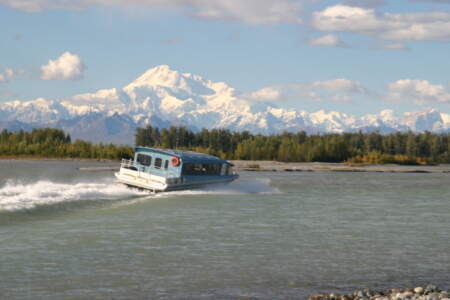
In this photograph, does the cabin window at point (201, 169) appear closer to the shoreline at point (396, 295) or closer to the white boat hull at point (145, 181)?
the white boat hull at point (145, 181)

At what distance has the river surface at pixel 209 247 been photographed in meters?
23.2

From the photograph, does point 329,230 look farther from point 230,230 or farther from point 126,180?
point 126,180

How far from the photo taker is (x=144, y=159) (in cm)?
6153

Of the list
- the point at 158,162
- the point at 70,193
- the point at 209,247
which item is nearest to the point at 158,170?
the point at 158,162

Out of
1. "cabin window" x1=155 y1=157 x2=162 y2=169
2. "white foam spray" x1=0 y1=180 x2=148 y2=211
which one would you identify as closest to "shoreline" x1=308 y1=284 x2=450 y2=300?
"white foam spray" x1=0 y1=180 x2=148 y2=211

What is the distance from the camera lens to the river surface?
2323 cm

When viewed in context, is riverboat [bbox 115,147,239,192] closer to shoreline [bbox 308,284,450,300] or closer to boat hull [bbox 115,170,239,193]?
boat hull [bbox 115,170,239,193]

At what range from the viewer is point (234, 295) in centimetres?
2194

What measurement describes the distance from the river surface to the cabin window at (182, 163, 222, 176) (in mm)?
6545

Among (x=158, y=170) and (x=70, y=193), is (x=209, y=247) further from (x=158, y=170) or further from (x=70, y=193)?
(x=158, y=170)

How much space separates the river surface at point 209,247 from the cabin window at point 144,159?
547 centimetres

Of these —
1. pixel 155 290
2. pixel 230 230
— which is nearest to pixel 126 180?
pixel 230 230

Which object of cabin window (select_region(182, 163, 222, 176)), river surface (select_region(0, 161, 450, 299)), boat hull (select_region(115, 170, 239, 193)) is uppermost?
cabin window (select_region(182, 163, 222, 176))

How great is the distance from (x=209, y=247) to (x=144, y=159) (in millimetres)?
31372
